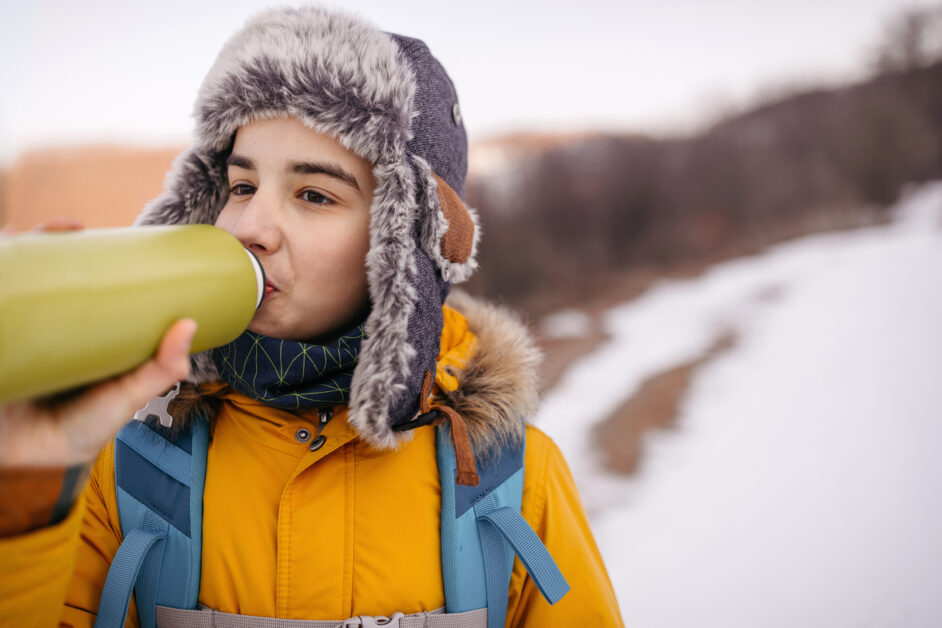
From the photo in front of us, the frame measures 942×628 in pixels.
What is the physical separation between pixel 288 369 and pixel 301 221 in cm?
32

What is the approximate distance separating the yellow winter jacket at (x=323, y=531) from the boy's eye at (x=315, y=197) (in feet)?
1.54

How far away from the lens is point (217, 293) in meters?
0.92

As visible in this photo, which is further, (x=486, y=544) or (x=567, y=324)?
(x=567, y=324)

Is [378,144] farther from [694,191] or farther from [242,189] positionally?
[694,191]

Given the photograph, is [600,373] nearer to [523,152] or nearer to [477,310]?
[477,310]

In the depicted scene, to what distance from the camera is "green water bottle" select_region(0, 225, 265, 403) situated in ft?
2.18

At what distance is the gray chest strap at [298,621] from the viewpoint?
1.17 metres

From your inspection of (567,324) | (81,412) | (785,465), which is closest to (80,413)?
(81,412)

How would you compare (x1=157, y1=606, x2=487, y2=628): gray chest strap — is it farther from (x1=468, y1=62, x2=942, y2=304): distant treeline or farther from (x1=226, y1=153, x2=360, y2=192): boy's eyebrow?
(x1=468, y1=62, x2=942, y2=304): distant treeline

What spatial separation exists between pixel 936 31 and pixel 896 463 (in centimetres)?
2371

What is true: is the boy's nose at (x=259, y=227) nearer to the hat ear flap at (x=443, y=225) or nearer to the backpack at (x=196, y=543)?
the hat ear flap at (x=443, y=225)

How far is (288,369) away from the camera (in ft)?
4.00

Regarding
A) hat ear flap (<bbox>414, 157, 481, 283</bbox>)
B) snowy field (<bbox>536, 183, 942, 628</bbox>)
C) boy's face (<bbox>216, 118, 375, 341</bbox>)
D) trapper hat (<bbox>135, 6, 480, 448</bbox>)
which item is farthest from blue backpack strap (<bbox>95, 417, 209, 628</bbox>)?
snowy field (<bbox>536, 183, 942, 628</bbox>)

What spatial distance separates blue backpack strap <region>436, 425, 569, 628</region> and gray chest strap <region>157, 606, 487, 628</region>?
0.03 meters
